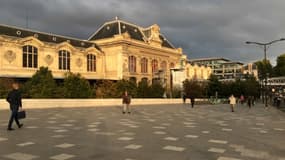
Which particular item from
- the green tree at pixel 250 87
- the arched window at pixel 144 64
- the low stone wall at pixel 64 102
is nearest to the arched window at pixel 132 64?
the arched window at pixel 144 64

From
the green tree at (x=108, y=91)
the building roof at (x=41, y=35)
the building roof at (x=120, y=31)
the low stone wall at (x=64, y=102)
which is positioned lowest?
the low stone wall at (x=64, y=102)

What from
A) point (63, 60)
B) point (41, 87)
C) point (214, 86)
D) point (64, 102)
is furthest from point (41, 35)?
point (214, 86)

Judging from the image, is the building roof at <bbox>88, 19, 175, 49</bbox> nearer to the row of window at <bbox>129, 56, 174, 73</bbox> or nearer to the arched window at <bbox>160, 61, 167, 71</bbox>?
the row of window at <bbox>129, 56, 174, 73</bbox>

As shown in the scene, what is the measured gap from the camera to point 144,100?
45.9m

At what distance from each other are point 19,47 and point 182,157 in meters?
49.6

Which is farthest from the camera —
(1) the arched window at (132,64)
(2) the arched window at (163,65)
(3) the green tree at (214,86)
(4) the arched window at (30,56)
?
(2) the arched window at (163,65)

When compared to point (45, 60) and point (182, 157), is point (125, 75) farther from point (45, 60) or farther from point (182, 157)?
point (182, 157)

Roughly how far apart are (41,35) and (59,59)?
572 centimetres

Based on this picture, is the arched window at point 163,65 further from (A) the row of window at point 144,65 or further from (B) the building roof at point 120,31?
(B) the building roof at point 120,31

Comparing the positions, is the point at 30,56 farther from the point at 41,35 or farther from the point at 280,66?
the point at 280,66

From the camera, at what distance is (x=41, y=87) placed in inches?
1475

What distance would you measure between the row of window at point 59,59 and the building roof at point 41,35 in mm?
2487

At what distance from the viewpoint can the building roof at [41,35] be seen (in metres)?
50.2

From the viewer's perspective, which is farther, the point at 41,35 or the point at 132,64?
the point at 132,64
